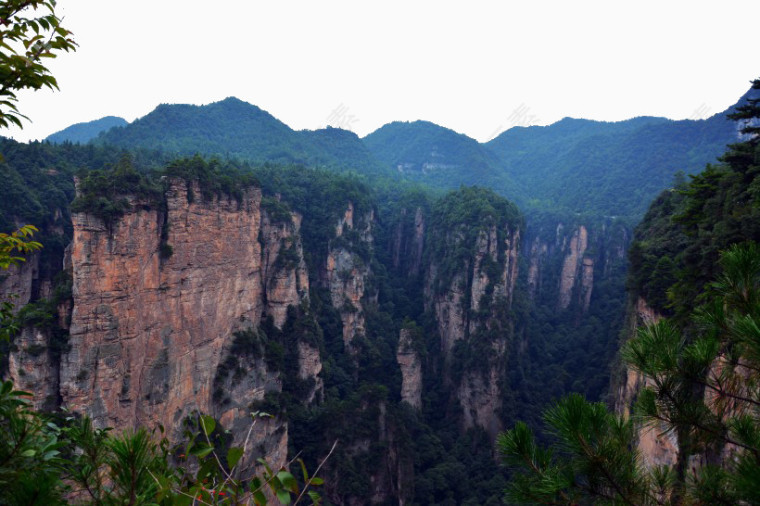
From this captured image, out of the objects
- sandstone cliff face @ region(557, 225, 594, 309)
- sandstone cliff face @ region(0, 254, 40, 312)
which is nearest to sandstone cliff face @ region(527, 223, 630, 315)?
sandstone cliff face @ region(557, 225, 594, 309)

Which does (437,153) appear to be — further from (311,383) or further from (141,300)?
(141,300)

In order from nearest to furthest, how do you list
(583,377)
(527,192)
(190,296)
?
(190,296) → (583,377) → (527,192)

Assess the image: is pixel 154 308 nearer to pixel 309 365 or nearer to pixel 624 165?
pixel 309 365

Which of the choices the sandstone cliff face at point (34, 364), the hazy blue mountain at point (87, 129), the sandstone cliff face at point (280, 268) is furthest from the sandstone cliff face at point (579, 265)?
the hazy blue mountain at point (87, 129)

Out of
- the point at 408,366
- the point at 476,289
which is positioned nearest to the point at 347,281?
the point at 408,366

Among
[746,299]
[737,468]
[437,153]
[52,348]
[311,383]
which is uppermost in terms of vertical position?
[437,153]

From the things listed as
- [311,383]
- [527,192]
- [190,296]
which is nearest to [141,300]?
[190,296]

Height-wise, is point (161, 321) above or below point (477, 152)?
below
